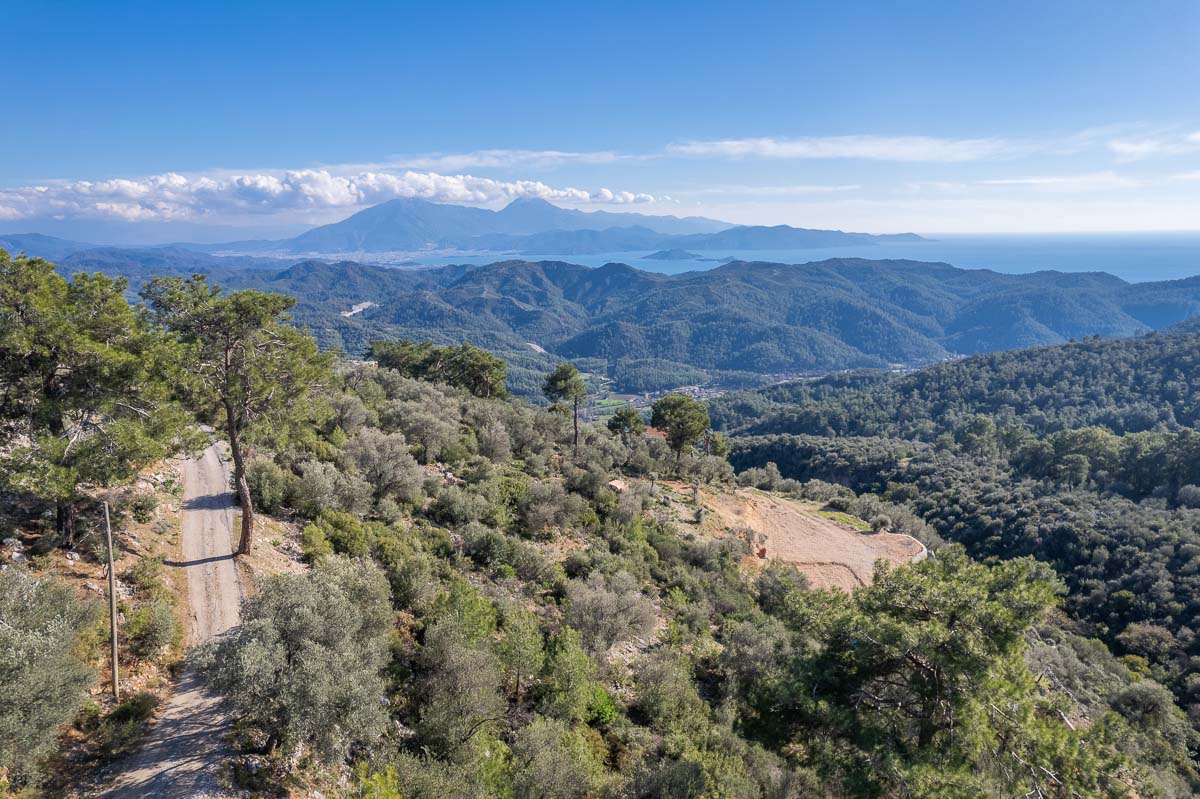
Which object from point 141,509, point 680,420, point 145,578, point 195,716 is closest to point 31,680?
point 195,716

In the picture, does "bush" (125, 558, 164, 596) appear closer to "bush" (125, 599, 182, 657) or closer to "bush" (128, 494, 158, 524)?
"bush" (125, 599, 182, 657)

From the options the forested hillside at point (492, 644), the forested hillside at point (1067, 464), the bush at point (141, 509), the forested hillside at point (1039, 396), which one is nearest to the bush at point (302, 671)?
the forested hillside at point (492, 644)

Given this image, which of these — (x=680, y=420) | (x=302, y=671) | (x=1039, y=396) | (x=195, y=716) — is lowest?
(x=1039, y=396)

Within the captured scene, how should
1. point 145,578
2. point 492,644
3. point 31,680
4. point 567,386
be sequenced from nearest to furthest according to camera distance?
point 31,680 → point 492,644 → point 145,578 → point 567,386

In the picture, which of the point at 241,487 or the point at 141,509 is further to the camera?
the point at 141,509

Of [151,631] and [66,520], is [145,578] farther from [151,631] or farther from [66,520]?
[66,520]

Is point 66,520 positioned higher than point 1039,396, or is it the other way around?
point 66,520

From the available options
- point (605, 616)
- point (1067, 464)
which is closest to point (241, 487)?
point (605, 616)

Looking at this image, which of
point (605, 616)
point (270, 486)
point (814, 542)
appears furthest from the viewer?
point (814, 542)

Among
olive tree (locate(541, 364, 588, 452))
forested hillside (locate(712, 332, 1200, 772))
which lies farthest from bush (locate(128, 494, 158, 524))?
forested hillside (locate(712, 332, 1200, 772))
